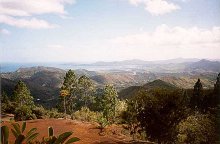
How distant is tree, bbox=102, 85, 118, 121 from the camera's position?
155ft

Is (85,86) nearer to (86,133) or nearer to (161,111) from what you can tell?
(86,133)

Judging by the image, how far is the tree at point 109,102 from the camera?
155 feet

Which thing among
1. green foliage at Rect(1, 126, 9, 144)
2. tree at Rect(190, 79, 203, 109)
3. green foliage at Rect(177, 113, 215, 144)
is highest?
green foliage at Rect(1, 126, 9, 144)

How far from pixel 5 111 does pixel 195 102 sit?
4661 cm

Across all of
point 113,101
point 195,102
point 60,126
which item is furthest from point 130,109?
point 195,102

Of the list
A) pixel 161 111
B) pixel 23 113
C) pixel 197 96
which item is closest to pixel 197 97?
pixel 197 96

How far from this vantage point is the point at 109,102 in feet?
160

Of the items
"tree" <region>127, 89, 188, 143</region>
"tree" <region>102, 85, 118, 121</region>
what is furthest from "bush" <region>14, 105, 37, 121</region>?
"tree" <region>127, 89, 188, 143</region>

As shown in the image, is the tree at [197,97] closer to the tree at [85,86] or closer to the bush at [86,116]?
the tree at [85,86]

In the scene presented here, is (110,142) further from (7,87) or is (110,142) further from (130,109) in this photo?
(7,87)

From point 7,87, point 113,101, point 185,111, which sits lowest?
point 7,87

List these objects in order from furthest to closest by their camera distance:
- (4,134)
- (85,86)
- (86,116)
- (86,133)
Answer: (85,86) < (86,116) < (86,133) < (4,134)

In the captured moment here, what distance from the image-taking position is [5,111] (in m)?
59.2

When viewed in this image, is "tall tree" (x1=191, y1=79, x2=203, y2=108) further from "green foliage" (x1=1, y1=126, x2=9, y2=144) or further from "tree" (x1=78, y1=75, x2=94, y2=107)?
"green foliage" (x1=1, y1=126, x2=9, y2=144)
